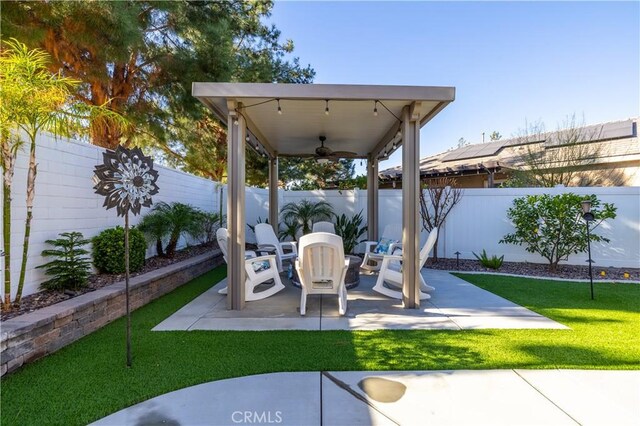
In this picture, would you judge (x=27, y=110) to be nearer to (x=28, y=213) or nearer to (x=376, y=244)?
(x=28, y=213)

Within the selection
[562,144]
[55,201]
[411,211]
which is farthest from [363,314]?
[562,144]

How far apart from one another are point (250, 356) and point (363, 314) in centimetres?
182

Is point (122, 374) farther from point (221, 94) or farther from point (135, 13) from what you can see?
point (135, 13)

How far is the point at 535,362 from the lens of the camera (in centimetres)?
304

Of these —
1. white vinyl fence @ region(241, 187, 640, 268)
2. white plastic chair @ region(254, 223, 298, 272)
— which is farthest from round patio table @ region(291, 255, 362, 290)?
white vinyl fence @ region(241, 187, 640, 268)

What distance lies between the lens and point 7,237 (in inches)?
133

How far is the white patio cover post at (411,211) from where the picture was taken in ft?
15.4

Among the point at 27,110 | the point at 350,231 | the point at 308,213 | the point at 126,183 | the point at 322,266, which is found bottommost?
the point at 322,266

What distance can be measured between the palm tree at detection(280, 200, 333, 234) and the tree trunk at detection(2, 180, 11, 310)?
677 centimetres

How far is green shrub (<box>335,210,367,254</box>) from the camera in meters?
8.90

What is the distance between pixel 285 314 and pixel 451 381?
2.37m

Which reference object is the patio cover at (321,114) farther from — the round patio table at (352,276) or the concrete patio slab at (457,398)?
the concrete patio slab at (457,398)

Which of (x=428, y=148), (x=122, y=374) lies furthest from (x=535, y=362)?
(x=428, y=148)

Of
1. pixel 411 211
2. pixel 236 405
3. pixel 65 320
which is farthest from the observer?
pixel 411 211
